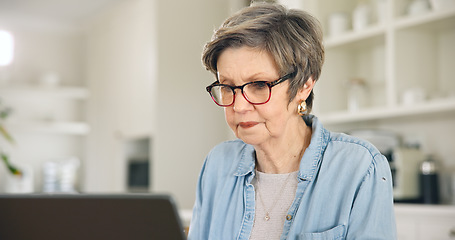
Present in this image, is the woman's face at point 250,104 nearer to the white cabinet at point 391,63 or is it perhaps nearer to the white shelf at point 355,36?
the white cabinet at point 391,63

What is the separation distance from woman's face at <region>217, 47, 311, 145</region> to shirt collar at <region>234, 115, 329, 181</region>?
88mm

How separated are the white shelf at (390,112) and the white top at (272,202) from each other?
66.9 inches

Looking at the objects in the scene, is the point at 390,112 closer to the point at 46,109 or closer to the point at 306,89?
the point at 306,89

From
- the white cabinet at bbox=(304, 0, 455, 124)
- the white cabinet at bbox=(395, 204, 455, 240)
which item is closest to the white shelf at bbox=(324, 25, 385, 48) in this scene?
the white cabinet at bbox=(304, 0, 455, 124)

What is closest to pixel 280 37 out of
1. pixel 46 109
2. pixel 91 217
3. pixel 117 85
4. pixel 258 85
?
pixel 258 85

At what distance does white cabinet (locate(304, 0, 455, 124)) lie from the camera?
2947 millimetres

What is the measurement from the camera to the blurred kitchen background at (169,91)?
3.03 metres

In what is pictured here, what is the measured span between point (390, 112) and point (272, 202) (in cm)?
186

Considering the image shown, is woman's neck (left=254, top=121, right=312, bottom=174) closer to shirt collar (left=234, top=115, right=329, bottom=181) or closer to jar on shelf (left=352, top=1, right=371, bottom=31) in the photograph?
shirt collar (left=234, top=115, right=329, bottom=181)

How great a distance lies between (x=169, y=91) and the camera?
4.39 meters

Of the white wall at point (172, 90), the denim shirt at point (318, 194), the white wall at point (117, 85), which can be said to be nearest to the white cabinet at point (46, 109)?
the white wall at point (117, 85)

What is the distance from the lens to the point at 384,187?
1.18m

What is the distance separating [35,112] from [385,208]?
5.30 meters

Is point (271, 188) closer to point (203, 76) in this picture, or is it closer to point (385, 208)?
point (385, 208)
